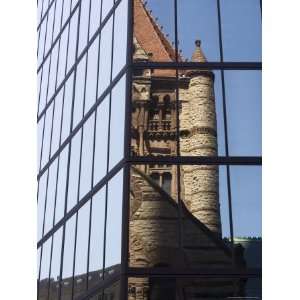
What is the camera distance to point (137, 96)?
1936 cm

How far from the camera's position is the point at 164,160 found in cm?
1867

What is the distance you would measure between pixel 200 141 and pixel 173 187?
4.43 ft

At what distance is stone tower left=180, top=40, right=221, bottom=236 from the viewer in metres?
18.2

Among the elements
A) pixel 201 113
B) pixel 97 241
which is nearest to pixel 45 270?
pixel 97 241

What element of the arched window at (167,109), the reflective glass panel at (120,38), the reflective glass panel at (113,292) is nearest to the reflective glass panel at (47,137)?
the reflective glass panel at (120,38)

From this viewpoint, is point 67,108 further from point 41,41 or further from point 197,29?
point 41,41

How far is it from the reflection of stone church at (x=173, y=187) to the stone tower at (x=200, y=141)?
2 cm

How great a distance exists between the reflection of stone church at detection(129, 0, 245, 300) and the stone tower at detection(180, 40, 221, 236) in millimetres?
25

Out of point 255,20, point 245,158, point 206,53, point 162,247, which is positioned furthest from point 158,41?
point 162,247

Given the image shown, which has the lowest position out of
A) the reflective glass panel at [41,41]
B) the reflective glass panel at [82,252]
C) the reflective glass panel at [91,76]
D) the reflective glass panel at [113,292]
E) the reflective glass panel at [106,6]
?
the reflective glass panel at [113,292]

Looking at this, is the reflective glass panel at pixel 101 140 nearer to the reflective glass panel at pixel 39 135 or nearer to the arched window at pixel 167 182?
the arched window at pixel 167 182

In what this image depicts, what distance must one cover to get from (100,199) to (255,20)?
671cm

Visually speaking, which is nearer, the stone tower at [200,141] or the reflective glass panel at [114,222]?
the reflective glass panel at [114,222]

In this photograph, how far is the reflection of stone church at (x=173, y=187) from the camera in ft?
57.7
